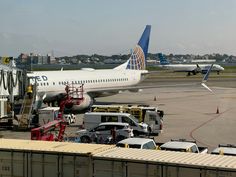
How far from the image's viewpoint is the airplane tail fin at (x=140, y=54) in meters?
52.8

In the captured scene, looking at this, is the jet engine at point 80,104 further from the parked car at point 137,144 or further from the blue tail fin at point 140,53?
the blue tail fin at point 140,53

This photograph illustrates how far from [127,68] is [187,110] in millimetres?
13037

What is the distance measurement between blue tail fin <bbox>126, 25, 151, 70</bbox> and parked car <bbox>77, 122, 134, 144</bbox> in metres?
27.3

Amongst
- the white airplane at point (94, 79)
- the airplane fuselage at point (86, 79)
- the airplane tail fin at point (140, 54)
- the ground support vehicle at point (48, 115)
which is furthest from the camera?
the airplane tail fin at point (140, 54)

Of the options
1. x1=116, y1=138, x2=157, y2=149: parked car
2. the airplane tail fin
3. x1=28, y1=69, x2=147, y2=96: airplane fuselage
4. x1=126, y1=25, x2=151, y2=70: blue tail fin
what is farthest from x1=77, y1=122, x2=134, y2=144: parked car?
x1=126, y1=25, x2=151, y2=70: blue tail fin

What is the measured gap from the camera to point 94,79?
44469 millimetres

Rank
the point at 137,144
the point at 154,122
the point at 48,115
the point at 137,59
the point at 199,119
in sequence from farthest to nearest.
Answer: the point at 137,59 < the point at 199,119 < the point at 48,115 < the point at 154,122 < the point at 137,144

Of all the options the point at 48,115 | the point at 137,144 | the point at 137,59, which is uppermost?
the point at 137,59

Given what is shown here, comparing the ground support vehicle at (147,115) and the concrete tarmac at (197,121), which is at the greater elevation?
the ground support vehicle at (147,115)

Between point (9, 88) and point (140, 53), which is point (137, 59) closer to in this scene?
point (140, 53)

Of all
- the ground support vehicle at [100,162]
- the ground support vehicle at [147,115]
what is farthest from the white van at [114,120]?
the ground support vehicle at [100,162]

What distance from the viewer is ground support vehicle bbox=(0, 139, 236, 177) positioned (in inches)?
480

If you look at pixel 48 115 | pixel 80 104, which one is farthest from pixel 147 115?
pixel 80 104

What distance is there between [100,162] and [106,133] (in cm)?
1230
